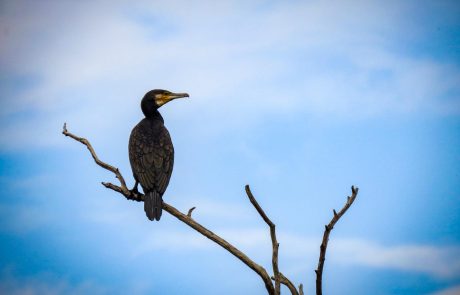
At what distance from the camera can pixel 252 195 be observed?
3.29 metres

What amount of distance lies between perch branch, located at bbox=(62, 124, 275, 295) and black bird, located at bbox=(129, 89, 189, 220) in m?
0.21

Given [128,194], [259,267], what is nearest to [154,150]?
[128,194]

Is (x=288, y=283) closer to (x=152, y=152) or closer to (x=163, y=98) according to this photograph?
(x=152, y=152)

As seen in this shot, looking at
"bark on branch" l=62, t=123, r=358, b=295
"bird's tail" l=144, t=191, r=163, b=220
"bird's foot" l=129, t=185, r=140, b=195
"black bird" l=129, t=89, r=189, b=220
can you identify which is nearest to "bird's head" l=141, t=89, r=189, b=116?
"black bird" l=129, t=89, r=189, b=220

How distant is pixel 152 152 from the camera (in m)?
6.01

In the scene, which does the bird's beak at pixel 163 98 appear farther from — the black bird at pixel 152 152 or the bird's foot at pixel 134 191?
the bird's foot at pixel 134 191

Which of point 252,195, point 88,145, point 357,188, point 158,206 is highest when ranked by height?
point 88,145

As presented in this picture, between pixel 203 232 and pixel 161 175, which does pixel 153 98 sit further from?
pixel 203 232

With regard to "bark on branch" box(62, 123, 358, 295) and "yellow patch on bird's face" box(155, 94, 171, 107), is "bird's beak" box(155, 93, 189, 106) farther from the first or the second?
"bark on branch" box(62, 123, 358, 295)

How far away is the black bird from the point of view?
5.27 metres

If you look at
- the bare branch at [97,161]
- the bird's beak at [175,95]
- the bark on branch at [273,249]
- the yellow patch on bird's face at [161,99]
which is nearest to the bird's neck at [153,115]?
the yellow patch on bird's face at [161,99]

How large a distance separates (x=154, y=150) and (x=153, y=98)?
3.64 feet

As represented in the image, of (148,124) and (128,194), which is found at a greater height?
(148,124)

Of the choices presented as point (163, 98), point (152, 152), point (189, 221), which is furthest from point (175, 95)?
point (189, 221)
